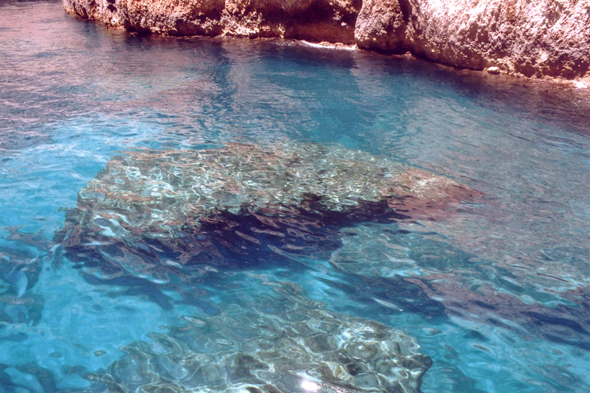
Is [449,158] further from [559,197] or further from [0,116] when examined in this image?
[0,116]

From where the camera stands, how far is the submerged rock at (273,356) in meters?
2.52

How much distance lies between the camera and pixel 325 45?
12.7 metres

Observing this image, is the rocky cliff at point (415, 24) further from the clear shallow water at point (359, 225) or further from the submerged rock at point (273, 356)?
the submerged rock at point (273, 356)

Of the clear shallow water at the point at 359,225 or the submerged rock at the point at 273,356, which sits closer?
the submerged rock at the point at 273,356

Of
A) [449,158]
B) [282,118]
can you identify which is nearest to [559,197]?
[449,158]

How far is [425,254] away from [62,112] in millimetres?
5926

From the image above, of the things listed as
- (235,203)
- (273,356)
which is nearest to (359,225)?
(235,203)

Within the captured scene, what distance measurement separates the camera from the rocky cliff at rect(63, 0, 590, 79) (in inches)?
327

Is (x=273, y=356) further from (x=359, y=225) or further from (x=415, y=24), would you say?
(x=415, y=24)

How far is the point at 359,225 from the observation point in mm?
4105

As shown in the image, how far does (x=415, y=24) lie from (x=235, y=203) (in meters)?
8.32

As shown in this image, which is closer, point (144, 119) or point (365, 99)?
point (144, 119)

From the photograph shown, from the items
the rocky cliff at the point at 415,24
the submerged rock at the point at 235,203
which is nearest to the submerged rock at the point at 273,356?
the submerged rock at the point at 235,203

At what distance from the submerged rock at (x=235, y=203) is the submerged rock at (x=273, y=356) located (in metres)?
0.72
